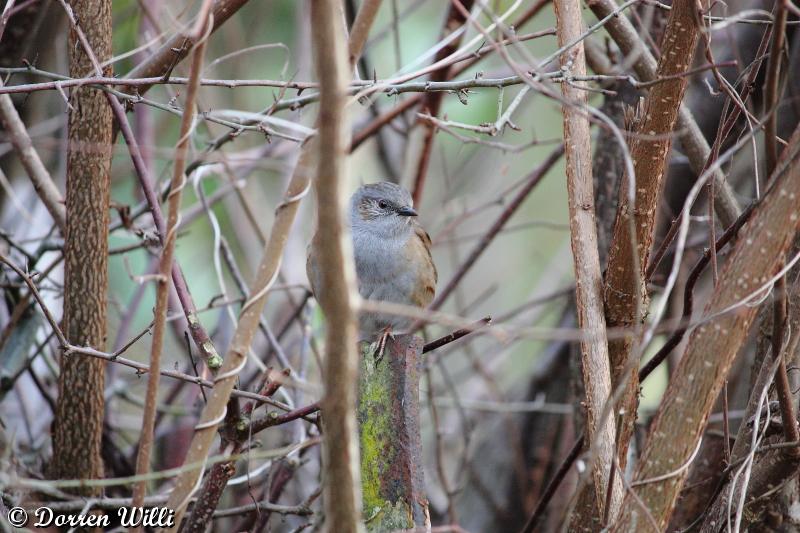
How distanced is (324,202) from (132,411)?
4.83 meters

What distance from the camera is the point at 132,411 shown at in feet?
18.8

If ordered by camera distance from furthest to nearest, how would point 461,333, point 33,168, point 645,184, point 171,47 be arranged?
point 33,168
point 171,47
point 645,184
point 461,333

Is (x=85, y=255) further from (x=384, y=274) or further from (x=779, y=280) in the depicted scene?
(x=779, y=280)

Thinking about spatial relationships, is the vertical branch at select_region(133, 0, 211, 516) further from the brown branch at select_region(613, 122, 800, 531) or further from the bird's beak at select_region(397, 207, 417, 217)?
the bird's beak at select_region(397, 207, 417, 217)

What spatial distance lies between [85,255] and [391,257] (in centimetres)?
138

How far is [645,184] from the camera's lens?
261 cm

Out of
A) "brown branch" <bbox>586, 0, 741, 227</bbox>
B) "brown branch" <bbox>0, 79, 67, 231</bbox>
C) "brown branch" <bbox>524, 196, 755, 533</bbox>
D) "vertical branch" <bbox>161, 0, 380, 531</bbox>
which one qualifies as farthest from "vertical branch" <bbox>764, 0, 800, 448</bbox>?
"brown branch" <bbox>0, 79, 67, 231</bbox>

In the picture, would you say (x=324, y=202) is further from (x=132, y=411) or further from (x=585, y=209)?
(x=132, y=411)

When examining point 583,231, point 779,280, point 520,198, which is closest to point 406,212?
point 520,198

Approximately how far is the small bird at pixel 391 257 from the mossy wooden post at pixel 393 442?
3.78 ft

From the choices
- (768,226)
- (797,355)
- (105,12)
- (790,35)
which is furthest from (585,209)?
(790,35)

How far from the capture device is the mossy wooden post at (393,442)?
88.7 inches

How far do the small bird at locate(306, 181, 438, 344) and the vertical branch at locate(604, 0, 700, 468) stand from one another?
116cm

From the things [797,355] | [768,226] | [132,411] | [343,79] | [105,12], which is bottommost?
[132,411]
